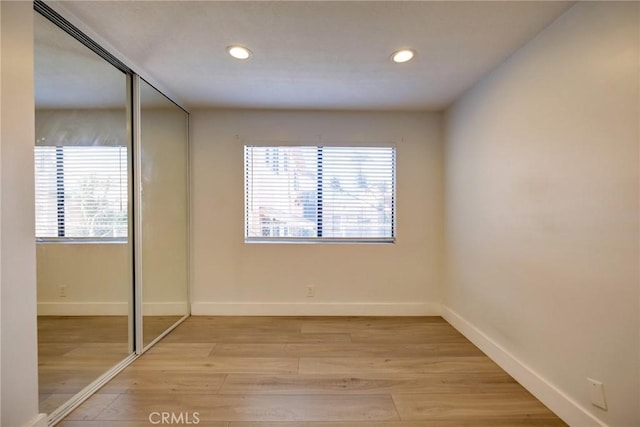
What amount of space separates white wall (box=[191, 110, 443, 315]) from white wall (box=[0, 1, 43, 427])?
1677 millimetres

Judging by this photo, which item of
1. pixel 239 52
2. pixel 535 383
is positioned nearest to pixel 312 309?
pixel 535 383

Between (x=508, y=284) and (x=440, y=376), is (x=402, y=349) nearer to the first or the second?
(x=440, y=376)

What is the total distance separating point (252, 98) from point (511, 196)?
239cm

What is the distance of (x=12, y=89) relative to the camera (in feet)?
4.00

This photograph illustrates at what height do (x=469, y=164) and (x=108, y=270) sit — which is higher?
(x=469, y=164)

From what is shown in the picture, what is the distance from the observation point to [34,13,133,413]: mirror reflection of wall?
1.55m

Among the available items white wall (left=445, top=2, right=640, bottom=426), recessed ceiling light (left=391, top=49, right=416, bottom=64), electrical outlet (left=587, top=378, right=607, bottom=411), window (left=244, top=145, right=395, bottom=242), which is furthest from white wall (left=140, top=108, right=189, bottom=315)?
electrical outlet (left=587, top=378, right=607, bottom=411)

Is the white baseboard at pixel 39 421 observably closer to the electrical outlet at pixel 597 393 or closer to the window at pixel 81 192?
the window at pixel 81 192

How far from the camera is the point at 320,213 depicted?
3.06 metres

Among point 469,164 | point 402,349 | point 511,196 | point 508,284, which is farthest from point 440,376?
point 469,164

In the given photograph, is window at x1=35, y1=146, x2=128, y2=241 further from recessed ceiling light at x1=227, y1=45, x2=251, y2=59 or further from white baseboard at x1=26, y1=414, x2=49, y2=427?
recessed ceiling light at x1=227, y1=45, x2=251, y2=59

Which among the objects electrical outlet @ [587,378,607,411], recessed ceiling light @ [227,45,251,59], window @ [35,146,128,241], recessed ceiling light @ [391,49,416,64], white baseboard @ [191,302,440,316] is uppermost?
recessed ceiling light @ [227,45,251,59]

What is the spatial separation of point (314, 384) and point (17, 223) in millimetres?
1847

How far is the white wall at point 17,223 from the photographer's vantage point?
1194 mm
